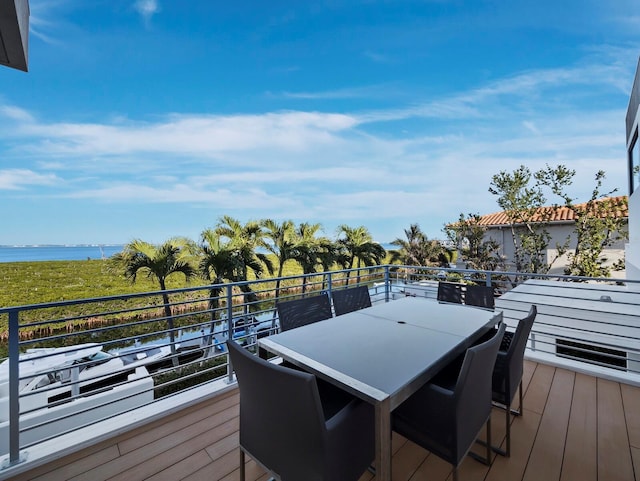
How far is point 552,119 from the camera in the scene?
9758mm

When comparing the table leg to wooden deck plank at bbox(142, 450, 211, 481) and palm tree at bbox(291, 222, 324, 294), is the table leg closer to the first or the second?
wooden deck plank at bbox(142, 450, 211, 481)

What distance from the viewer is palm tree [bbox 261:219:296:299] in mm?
13125

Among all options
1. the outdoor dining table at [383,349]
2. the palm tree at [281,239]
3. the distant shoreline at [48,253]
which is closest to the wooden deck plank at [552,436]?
the outdoor dining table at [383,349]

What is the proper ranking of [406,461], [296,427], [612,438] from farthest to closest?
1. [612,438]
2. [406,461]
3. [296,427]

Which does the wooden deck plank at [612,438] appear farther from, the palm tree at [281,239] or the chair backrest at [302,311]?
the palm tree at [281,239]

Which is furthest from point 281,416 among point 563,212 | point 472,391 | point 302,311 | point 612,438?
point 563,212

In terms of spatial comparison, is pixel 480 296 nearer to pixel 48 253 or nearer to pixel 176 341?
pixel 176 341

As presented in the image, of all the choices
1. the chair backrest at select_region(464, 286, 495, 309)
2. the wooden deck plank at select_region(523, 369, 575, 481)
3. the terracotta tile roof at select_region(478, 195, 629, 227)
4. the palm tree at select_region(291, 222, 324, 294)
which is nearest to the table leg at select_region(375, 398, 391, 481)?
the wooden deck plank at select_region(523, 369, 575, 481)

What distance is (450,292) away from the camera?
3.35m

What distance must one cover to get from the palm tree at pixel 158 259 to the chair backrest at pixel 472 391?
9.76 meters

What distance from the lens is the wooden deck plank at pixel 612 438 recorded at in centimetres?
167

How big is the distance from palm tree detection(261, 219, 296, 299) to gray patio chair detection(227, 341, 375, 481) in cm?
1187

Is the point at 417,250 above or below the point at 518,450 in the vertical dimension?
above

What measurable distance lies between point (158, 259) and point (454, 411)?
10.3m
